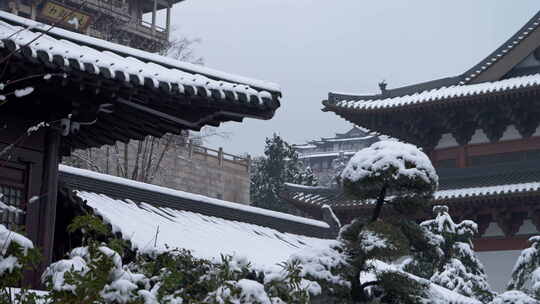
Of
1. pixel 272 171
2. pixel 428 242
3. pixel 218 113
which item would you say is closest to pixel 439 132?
pixel 428 242

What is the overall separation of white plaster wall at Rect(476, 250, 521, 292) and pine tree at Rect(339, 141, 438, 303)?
10.6m

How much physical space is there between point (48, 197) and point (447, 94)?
13.8 m

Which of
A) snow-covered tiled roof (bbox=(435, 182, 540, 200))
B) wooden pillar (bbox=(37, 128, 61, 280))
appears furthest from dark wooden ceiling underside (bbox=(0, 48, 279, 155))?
snow-covered tiled roof (bbox=(435, 182, 540, 200))

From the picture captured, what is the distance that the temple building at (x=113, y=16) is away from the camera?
31.6 metres

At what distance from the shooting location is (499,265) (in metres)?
19.9

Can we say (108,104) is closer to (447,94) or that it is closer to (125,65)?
(125,65)

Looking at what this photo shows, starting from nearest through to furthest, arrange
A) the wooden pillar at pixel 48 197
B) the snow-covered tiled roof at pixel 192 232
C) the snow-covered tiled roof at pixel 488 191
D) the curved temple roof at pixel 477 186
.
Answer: the wooden pillar at pixel 48 197 < the snow-covered tiled roof at pixel 192 232 < the snow-covered tiled roof at pixel 488 191 < the curved temple roof at pixel 477 186

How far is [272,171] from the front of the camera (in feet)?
144

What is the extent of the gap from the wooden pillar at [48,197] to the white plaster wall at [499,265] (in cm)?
1324

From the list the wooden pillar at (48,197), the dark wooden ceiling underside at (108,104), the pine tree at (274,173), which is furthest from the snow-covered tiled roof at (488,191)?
the pine tree at (274,173)

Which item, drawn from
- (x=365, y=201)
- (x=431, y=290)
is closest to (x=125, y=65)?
(x=431, y=290)

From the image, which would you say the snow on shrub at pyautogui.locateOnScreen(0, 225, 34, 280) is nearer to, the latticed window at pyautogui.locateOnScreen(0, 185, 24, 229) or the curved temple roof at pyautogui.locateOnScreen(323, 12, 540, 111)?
the latticed window at pyautogui.locateOnScreen(0, 185, 24, 229)

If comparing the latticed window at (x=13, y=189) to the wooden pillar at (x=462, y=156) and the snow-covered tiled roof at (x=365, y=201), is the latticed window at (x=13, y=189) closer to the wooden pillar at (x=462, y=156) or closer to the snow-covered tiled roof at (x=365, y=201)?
the snow-covered tiled roof at (x=365, y=201)

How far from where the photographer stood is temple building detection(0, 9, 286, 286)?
7133mm
